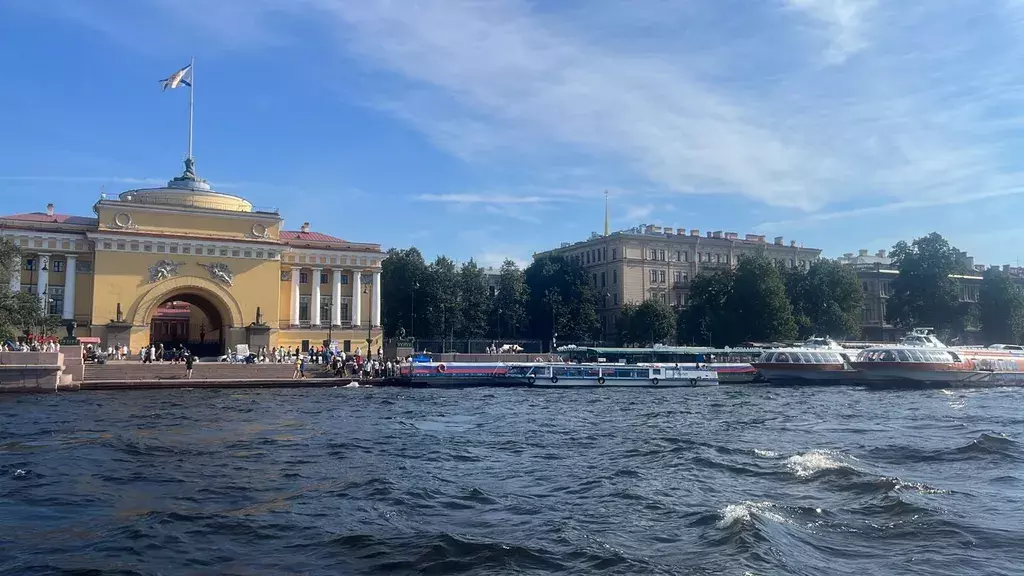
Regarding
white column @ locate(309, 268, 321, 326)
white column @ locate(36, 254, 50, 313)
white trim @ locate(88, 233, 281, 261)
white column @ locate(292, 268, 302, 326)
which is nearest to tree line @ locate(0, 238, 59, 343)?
white column @ locate(36, 254, 50, 313)

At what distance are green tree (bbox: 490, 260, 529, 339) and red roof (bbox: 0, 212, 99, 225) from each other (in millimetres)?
32089

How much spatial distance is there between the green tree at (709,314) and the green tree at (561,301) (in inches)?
344

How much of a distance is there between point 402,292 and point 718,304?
25.9 m

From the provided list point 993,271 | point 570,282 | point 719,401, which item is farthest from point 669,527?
point 993,271

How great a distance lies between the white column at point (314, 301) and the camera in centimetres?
5447

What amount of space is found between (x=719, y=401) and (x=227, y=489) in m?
23.6

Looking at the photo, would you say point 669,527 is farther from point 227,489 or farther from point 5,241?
point 5,241

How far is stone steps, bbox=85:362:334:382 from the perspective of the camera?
122 feet

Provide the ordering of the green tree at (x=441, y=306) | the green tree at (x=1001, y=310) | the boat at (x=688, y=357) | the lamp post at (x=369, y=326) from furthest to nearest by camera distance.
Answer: the green tree at (x=1001, y=310), the green tree at (x=441, y=306), the lamp post at (x=369, y=326), the boat at (x=688, y=357)

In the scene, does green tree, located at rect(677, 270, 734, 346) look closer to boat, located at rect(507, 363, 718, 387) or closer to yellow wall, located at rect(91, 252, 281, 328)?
boat, located at rect(507, 363, 718, 387)

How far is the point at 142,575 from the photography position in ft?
25.6

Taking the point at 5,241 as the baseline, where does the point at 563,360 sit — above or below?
below

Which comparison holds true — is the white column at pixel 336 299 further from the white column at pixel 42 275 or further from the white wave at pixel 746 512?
the white wave at pixel 746 512

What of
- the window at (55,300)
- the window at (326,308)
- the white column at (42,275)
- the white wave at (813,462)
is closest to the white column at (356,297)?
the window at (326,308)
